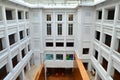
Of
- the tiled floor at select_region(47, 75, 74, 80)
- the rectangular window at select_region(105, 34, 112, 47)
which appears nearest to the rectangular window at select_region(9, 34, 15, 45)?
the tiled floor at select_region(47, 75, 74, 80)

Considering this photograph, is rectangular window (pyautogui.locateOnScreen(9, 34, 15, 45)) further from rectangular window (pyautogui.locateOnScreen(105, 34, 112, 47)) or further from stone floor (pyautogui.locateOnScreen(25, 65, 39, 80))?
rectangular window (pyautogui.locateOnScreen(105, 34, 112, 47))

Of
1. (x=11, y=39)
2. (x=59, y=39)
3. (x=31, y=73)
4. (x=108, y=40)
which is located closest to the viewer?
(x=108, y=40)

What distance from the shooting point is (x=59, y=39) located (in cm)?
2217

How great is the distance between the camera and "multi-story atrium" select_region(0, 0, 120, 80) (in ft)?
→ 39.5

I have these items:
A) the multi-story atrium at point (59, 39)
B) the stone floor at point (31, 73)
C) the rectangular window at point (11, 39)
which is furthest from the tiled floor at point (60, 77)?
the rectangular window at point (11, 39)

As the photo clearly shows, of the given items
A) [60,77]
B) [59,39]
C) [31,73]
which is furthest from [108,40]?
[60,77]

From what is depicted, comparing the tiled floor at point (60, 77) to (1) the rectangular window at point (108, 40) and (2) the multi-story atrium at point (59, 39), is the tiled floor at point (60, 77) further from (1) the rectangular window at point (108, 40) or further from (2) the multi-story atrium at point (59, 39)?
(1) the rectangular window at point (108, 40)

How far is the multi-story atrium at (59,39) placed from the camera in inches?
475

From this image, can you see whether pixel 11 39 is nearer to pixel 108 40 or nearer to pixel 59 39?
pixel 59 39

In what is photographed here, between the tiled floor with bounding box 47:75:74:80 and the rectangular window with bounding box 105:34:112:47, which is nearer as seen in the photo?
the rectangular window with bounding box 105:34:112:47

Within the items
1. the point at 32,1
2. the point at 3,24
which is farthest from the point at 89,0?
the point at 3,24

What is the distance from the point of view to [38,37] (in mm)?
20688

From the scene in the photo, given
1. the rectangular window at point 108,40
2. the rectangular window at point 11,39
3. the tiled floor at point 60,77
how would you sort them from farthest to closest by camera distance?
1. the tiled floor at point 60,77
2. the rectangular window at point 11,39
3. the rectangular window at point 108,40

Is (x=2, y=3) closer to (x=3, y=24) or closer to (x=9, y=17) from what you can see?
(x=3, y=24)
